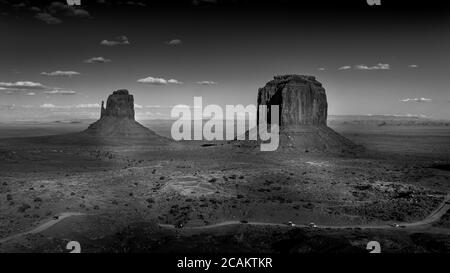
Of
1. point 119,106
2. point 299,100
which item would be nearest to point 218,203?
point 299,100

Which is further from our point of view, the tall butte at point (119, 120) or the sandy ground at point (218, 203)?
the tall butte at point (119, 120)

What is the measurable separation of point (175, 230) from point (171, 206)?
7022 mm

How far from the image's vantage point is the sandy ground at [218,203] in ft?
77.1

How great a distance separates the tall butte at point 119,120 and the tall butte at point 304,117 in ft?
145

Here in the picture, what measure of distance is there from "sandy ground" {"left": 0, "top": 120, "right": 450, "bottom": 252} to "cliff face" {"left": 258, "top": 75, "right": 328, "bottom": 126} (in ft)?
71.0

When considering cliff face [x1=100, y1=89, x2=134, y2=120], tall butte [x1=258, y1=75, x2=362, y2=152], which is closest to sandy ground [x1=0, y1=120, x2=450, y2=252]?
tall butte [x1=258, y1=75, x2=362, y2=152]

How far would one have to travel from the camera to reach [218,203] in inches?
1352

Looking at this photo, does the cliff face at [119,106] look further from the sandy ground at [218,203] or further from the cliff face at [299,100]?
the sandy ground at [218,203]

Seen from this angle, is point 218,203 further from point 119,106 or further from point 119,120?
point 119,106

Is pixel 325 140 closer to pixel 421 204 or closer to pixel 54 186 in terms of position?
pixel 421 204

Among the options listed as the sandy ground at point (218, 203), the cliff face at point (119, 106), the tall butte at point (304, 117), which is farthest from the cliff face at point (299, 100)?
the cliff face at point (119, 106)

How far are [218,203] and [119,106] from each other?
3523 inches
